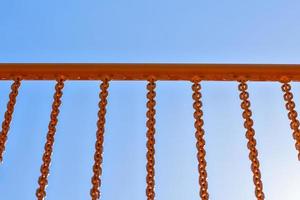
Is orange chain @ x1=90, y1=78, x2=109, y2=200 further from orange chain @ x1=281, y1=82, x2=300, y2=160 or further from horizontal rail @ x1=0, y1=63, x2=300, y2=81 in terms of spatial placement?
orange chain @ x1=281, y1=82, x2=300, y2=160

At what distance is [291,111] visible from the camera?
133 centimetres

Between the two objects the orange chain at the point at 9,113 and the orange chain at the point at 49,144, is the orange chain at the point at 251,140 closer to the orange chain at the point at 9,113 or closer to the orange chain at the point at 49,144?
the orange chain at the point at 49,144

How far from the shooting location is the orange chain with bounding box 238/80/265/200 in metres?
1.22

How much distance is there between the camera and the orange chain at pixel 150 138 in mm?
1229

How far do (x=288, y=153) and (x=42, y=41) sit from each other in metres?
2.40

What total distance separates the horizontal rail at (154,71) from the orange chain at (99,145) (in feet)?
0.14

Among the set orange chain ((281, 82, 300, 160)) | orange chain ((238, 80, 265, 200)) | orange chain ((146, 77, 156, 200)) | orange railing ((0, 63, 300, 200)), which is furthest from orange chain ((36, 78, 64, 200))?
orange chain ((281, 82, 300, 160))

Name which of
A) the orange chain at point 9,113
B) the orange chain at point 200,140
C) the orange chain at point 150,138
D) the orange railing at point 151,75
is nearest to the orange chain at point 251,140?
the orange railing at point 151,75

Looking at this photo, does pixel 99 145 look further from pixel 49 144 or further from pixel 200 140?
pixel 200 140

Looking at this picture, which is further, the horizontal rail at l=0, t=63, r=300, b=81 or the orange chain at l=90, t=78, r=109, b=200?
the horizontal rail at l=0, t=63, r=300, b=81

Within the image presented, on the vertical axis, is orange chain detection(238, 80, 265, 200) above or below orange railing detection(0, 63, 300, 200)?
below

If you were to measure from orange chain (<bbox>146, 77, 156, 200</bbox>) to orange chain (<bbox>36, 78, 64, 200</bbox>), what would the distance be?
0.24 meters

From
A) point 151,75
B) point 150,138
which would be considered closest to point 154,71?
point 151,75

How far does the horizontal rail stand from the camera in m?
1.37
